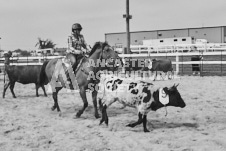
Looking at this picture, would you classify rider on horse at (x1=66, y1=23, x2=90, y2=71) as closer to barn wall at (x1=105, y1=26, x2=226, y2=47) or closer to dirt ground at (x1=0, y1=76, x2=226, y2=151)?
dirt ground at (x1=0, y1=76, x2=226, y2=151)

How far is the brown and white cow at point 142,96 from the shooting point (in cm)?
528

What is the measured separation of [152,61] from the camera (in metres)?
15.8

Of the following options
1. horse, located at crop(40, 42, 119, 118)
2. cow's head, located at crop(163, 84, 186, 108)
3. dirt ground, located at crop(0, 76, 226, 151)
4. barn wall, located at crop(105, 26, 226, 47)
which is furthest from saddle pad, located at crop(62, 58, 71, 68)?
barn wall, located at crop(105, 26, 226, 47)

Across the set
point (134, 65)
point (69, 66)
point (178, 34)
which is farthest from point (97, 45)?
point (178, 34)

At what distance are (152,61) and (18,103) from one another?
345 inches

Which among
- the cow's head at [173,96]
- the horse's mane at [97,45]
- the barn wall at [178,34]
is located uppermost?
the barn wall at [178,34]

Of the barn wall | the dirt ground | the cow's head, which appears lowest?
the dirt ground

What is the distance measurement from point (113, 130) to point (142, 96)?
0.82 metres

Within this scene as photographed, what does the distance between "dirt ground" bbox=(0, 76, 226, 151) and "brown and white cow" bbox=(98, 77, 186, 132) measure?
0.42 m

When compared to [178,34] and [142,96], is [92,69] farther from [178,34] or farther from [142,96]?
[178,34]

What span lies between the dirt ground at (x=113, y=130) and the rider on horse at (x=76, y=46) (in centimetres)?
137

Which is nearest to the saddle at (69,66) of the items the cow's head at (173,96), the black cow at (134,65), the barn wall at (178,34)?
the cow's head at (173,96)

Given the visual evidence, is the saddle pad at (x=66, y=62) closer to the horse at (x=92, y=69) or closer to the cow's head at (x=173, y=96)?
Result: the horse at (x=92, y=69)

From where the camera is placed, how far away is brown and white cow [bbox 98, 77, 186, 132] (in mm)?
5281
